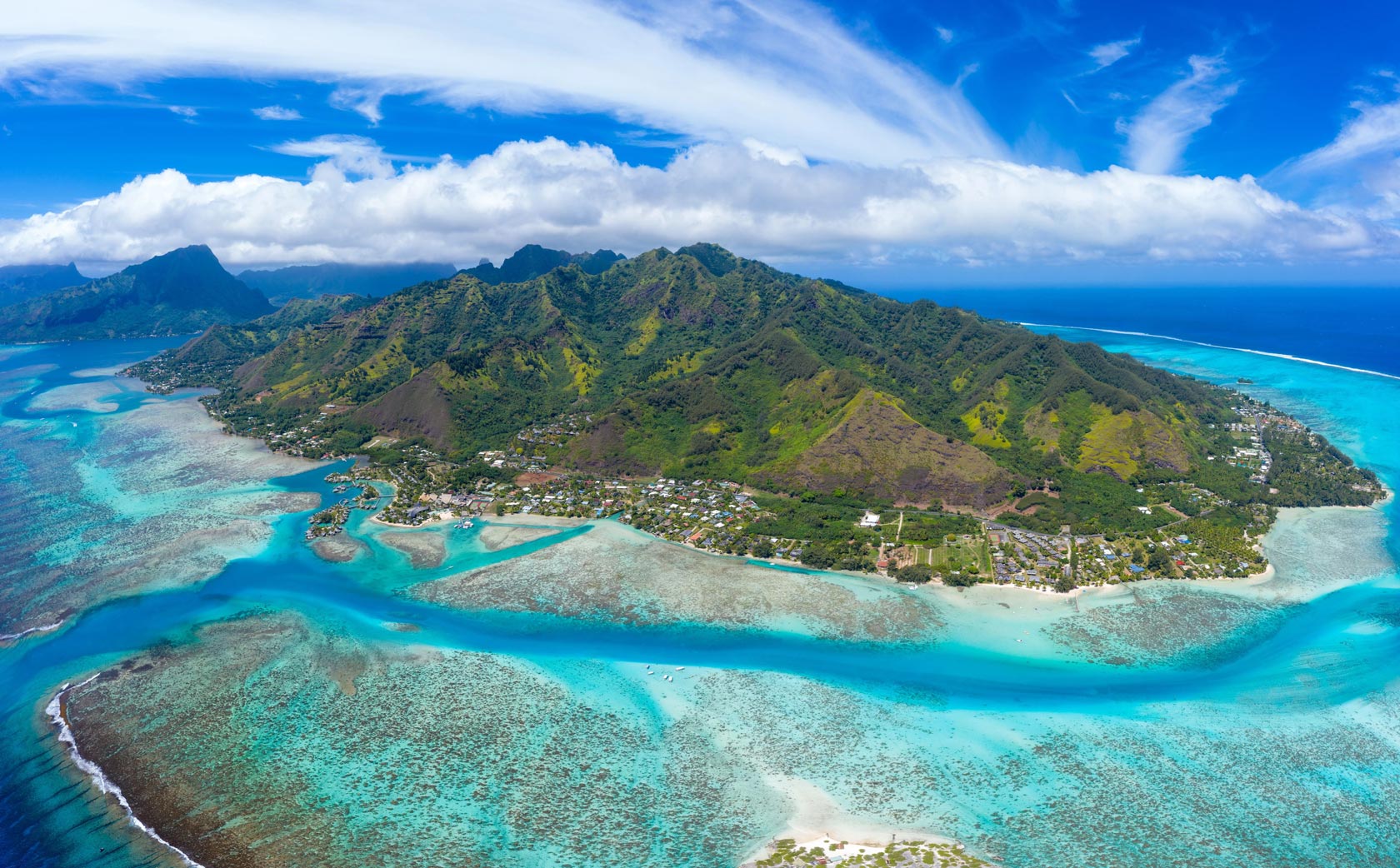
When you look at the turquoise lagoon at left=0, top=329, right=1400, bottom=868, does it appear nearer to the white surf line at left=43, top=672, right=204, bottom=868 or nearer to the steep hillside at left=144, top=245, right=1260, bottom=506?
the white surf line at left=43, top=672, right=204, bottom=868

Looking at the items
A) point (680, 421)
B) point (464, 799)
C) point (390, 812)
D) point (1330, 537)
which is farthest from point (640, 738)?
point (1330, 537)

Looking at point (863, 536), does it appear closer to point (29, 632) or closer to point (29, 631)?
point (29, 632)

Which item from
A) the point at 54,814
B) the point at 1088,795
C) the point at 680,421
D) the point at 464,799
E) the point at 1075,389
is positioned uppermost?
the point at 1075,389

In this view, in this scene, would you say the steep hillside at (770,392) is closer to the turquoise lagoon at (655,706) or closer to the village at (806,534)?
the village at (806,534)

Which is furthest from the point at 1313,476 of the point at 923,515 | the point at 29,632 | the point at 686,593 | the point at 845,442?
the point at 29,632

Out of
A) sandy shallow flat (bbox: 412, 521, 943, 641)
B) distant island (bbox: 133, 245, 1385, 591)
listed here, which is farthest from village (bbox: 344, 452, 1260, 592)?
sandy shallow flat (bbox: 412, 521, 943, 641)

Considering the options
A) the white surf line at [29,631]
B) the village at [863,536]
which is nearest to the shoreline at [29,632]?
the white surf line at [29,631]

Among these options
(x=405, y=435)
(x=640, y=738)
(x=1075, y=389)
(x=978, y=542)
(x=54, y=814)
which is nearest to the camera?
(x=54, y=814)

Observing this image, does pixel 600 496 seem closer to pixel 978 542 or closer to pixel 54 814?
pixel 978 542
